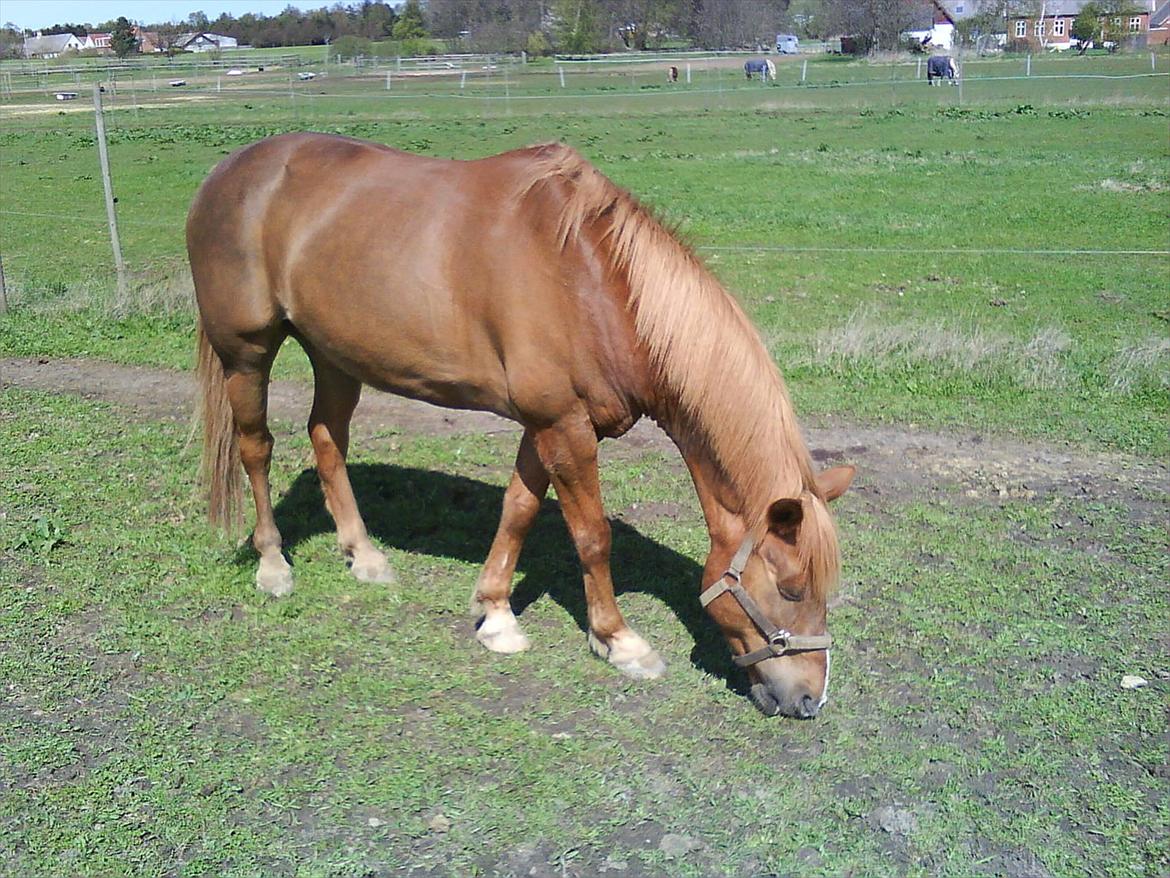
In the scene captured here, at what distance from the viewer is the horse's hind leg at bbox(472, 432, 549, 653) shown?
→ 4145 millimetres

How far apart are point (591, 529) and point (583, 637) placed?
0.54 meters

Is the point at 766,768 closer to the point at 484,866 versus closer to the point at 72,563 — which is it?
the point at 484,866

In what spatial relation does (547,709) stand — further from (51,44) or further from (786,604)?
(51,44)

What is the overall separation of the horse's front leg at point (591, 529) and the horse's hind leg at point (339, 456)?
1124 mm

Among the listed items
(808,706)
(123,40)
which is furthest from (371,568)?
(123,40)

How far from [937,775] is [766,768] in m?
0.52

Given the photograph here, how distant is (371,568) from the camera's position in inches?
185

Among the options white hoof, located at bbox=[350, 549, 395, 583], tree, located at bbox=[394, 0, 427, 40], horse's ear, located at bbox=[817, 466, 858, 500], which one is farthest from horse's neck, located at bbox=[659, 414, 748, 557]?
tree, located at bbox=[394, 0, 427, 40]

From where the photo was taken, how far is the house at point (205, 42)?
42678 millimetres

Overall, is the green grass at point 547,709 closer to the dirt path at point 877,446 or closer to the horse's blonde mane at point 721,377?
the dirt path at point 877,446

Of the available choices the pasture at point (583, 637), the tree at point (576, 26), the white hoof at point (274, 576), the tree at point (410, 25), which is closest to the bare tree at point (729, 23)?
the tree at point (576, 26)

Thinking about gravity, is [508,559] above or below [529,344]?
below

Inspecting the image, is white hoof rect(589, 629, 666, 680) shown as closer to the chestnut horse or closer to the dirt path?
the chestnut horse

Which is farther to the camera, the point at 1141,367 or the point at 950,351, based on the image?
the point at 950,351
